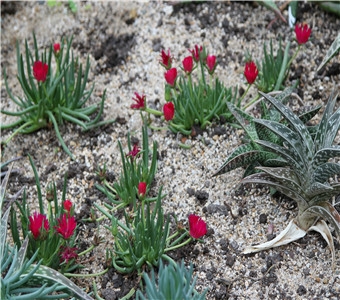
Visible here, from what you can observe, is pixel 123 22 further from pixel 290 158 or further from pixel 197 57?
pixel 290 158

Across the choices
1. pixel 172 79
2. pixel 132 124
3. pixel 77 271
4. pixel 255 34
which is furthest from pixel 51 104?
pixel 255 34

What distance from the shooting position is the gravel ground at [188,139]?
9.00ft

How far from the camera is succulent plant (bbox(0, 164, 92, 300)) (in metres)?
2.35

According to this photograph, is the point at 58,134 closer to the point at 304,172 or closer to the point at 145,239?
the point at 145,239

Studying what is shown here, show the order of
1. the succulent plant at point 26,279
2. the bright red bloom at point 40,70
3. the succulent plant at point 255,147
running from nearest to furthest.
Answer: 1. the succulent plant at point 26,279
2. the succulent plant at point 255,147
3. the bright red bloom at point 40,70

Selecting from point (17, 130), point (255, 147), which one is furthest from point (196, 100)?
point (17, 130)

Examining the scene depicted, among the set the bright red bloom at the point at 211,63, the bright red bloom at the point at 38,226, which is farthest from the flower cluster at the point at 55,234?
the bright red bloom at the point at 211,63

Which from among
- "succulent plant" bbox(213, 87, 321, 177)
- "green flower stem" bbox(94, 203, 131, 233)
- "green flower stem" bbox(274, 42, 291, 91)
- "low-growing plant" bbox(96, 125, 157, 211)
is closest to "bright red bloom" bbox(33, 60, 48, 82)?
"low-growing plant" bbox(96, 125, 157, 211)

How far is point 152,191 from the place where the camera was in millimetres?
3109

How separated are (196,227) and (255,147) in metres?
0.57

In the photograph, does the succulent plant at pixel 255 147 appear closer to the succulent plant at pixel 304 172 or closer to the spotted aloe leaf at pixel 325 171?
the succulent plant at pixel 304 172

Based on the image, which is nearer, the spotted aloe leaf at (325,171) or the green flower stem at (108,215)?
the spotted aloe leaf at (325,171)

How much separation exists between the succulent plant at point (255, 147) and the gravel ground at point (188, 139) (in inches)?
6.4

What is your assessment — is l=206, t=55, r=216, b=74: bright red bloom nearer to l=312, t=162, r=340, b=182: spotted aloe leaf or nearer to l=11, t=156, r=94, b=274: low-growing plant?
l=312, t=162, r=340, b=182: spotted aloe leaf
